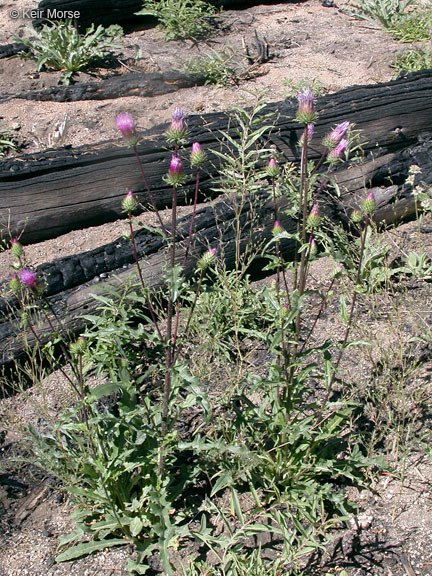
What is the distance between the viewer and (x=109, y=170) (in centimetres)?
449

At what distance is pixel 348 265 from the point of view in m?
3.96

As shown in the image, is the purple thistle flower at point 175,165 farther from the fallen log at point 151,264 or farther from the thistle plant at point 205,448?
the fallen log at point 151,264

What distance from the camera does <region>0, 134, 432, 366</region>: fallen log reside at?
3594 millimetres

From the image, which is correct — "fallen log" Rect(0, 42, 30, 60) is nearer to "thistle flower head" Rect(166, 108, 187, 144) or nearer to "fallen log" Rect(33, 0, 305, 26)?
"fallen log" Rect(33, 0, 305, 26)

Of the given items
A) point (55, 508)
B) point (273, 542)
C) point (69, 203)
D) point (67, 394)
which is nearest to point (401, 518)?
point (273, 542)

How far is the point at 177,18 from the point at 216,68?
1.37 metres

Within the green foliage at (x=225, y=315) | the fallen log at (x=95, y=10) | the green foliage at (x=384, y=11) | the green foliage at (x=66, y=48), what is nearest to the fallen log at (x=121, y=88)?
the green foliage at (x=66, y=48)

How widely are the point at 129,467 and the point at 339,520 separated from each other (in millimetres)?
886

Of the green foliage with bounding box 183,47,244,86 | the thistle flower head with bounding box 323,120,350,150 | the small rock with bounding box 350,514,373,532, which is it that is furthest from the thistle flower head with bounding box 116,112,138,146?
the green foliage with bounding box 183,47,244,86

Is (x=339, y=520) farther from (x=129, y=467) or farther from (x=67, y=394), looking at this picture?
(x=67, y=394)

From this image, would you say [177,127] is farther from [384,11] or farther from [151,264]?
[384,11]

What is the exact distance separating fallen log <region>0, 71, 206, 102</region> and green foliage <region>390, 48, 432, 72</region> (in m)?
2.06

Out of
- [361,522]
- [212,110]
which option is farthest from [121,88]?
[361,522]

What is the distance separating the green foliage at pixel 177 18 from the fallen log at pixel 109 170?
129 inches
